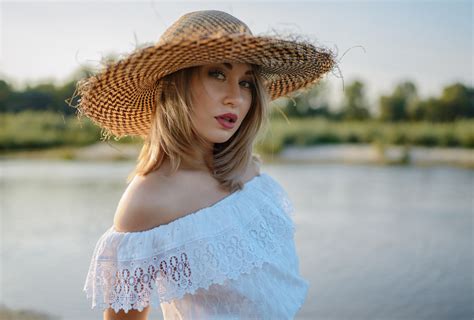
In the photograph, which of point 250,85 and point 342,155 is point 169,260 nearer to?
point 250,85

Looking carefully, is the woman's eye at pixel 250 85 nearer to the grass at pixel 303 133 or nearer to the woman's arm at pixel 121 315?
the woman's arm at pixel 121 315

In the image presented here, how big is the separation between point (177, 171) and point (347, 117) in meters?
12.7

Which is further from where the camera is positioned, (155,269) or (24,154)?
(24,154)

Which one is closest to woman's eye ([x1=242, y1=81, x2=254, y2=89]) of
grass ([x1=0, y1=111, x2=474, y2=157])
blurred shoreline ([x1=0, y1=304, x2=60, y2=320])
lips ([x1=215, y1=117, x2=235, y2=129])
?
lips ([x1=215, y1=117, x2=235, y2=129])

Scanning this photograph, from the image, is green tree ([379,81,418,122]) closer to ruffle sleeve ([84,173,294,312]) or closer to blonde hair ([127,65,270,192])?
blonde hair ([127,65,270,192])

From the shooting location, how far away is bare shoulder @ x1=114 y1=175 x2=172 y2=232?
117 centimetres

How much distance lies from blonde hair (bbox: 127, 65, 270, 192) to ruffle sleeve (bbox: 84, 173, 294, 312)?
14 cm

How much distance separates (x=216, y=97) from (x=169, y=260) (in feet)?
1.28

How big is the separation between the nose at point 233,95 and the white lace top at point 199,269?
0.80ft

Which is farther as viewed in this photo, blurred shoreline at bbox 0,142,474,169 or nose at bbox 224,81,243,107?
blurred shoreline at bbox 0,142,474,169

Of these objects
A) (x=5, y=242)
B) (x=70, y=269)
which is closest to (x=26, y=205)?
(x=5, y=242)

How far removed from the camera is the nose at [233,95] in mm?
1246

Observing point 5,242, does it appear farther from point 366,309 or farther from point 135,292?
point 135,292

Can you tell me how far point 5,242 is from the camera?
15.0 ft
